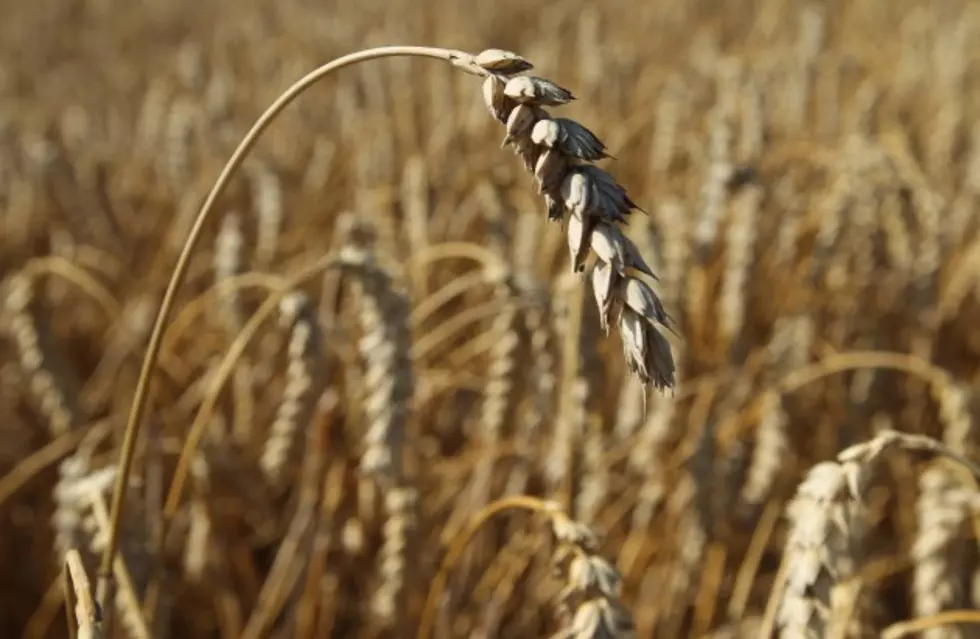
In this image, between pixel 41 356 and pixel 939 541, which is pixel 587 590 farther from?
pixel 41 356

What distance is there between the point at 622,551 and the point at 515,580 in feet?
0.56

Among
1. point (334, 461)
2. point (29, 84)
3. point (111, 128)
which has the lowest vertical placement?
point (334, 461)

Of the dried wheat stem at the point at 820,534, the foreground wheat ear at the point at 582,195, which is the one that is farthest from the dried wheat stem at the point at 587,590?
the foreground wheat ear at the point at 582,195

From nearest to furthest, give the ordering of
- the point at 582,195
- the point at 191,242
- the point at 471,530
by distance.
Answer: the point at 582,195 < the point at 191,242 < the point at 471,530

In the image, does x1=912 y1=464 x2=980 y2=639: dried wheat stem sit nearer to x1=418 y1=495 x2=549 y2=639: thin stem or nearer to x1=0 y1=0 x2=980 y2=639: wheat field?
x1=0 y1=0 x2=980 y2=639: wheat field

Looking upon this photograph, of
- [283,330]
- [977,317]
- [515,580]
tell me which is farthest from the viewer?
[977,317]

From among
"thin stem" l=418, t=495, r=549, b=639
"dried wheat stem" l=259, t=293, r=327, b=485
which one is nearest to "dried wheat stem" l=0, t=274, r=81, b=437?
"dried wheat stem" l=259, t=293, r=327, b=485

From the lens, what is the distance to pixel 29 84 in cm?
397

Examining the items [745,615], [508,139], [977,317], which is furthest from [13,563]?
[977,317]

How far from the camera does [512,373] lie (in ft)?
4.09

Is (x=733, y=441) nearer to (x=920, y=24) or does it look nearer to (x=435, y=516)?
(x=435, y=516)

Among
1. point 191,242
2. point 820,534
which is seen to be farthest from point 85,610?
point 820,534

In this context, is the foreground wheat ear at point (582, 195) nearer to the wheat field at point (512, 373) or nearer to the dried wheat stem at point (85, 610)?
the wheat field at point (512, 373)

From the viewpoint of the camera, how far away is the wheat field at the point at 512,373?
91cm
